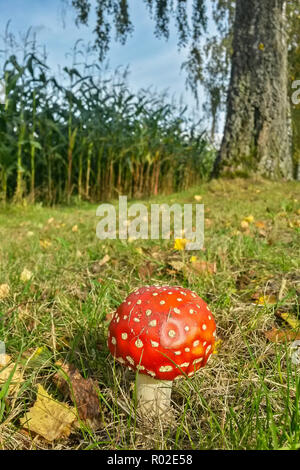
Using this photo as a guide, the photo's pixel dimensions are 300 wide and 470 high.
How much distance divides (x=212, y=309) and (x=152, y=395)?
0.54 metres

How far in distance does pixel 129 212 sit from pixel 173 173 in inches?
148

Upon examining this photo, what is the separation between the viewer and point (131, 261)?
216cm

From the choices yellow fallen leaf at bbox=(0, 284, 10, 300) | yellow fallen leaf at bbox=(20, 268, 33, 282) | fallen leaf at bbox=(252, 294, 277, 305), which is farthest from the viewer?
yellow fallen leaf at bbox=(20, 268, 33, 282)

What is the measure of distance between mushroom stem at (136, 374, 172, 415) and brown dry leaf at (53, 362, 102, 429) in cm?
13

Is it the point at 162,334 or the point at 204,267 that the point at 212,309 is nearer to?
the point at 204,267

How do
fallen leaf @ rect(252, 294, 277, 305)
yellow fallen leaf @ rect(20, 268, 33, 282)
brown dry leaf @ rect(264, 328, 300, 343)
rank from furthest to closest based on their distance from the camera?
yellow fallen leaf @ rect(20, 268, 33, 282) < fallen leaf @ rect(252, 294, 277, 305) < brown dry leaf @ rect(264, 328, 300, 343)

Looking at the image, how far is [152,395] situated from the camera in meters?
1.17

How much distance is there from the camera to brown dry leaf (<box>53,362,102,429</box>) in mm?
1125

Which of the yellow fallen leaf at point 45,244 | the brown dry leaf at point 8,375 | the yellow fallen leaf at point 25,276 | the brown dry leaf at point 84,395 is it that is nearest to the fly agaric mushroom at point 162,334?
the brown dry leaf at point 84,395

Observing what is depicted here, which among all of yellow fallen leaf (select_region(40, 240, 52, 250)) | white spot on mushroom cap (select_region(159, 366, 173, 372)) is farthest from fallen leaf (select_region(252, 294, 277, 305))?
yellow fallen leaf (select_region(40, 240, 52, 250))

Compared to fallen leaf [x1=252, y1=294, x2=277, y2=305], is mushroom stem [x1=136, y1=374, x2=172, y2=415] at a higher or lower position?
lower

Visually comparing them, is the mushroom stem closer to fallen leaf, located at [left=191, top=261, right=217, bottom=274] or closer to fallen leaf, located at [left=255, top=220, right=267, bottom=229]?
fallen leaf, located at [left=191, top=261, right=217, bottom=274]

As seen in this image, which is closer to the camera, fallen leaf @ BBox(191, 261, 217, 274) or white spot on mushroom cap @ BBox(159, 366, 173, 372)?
white spot on mushroom cap @ BBox(159, 366, 173, 372)
